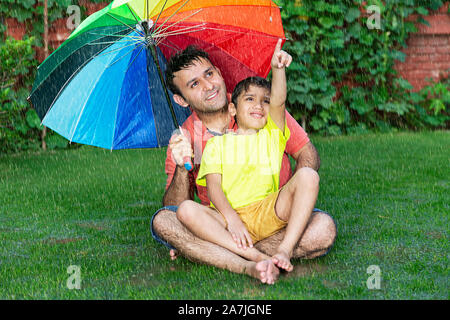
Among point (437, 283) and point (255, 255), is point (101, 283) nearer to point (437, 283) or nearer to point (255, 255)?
point (255, 255)

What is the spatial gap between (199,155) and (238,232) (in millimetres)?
637

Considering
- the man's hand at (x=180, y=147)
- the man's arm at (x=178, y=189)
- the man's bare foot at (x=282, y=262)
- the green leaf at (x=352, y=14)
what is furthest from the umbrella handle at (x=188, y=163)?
the green leaf at (x=352, y=14)

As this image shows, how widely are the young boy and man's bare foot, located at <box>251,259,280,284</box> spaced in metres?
0.09

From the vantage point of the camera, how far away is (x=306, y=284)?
2828mm

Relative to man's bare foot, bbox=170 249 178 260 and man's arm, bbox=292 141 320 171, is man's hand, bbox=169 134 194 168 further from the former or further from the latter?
man's arm, bbox=292 141 320 171

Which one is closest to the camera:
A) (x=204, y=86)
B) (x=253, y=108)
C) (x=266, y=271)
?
(x=266, y=271)

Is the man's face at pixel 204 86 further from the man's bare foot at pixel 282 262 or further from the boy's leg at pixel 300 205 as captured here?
the man's bare foot at pixel 282 262

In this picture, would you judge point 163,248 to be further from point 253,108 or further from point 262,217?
point 253,108

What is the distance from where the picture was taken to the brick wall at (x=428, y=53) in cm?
892

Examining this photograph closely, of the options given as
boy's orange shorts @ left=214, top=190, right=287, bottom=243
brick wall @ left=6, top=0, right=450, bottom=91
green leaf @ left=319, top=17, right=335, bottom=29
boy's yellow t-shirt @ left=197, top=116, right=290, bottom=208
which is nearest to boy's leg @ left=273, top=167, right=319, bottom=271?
boy's orange shorts @ left=214, top=190, right=287, bottom=243

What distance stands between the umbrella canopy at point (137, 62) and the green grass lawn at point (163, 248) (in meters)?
0.74

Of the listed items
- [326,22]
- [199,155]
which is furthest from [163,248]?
[326,22]

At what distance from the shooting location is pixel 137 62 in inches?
139
